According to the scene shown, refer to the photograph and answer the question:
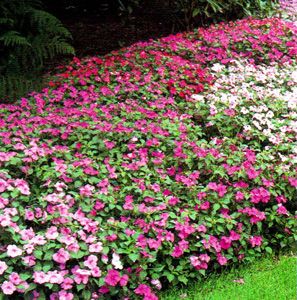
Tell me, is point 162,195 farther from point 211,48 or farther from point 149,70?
point 211,48

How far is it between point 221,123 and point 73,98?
130 centimetres

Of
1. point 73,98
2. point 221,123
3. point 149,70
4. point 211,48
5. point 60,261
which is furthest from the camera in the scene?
point 211,48

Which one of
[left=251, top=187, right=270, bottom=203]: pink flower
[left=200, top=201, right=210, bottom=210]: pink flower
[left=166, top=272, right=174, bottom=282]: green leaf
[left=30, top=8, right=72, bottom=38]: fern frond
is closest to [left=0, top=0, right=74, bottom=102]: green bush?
[left=30, top=8, right=72, bottom=38]: fern frond

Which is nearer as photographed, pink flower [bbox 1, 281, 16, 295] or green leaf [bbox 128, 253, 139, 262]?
pink flower [bbox 1, 281, 16, 295]

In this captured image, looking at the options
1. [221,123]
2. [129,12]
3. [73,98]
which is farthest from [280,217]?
[129,12]

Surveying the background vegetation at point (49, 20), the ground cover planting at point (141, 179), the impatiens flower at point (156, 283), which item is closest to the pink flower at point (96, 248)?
the ground cover planting at point (141, 179)

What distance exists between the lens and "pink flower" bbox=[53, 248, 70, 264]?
2646 mm

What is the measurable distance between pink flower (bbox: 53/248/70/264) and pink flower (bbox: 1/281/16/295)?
0.76 feet

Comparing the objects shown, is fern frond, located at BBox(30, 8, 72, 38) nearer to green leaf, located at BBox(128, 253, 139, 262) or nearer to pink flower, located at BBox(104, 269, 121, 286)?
green leaf, located at BBox(128, 253, 139, 262)

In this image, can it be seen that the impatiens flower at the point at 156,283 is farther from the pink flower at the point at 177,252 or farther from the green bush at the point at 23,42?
the green bush at the point at 23,42

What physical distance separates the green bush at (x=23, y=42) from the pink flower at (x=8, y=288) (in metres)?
2.50

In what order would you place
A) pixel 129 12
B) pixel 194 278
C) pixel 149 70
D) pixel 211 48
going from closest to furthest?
pixel 194 278
pixel 149 70
pixel 211 48
pixel 129 12

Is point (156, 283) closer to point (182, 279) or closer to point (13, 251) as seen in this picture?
point (182, 279)

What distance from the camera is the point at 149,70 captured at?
5.21 metres
